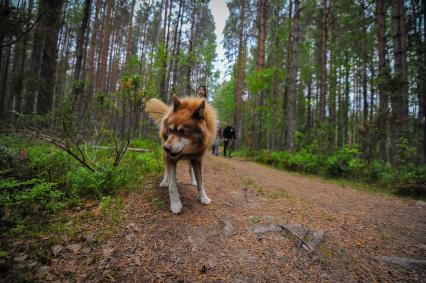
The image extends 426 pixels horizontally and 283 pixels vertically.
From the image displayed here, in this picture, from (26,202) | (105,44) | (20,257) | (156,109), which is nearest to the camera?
(20,257)

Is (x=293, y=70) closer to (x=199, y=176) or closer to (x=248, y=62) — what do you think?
(x=199, y=176)

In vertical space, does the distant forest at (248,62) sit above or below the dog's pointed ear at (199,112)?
above

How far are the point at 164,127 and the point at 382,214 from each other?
14.5 feet

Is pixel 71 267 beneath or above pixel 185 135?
beneath

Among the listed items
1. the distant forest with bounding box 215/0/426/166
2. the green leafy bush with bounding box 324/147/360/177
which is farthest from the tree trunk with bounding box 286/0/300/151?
the green leafy bush with bounding box 324/147/360/177

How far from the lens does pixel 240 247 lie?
243 centimetres

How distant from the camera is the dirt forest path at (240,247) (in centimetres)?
202

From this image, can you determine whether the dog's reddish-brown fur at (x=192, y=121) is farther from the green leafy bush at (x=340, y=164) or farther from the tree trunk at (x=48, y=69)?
the green leafy bush at (x=340, y=164)

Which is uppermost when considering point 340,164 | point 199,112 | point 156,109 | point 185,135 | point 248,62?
point 248,62

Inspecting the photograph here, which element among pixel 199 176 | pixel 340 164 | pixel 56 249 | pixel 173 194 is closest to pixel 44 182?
pixel 56 249

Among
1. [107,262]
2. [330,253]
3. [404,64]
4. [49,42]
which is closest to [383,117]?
[404,64]

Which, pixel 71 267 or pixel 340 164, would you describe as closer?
pixel 71 267

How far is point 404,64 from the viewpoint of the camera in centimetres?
840

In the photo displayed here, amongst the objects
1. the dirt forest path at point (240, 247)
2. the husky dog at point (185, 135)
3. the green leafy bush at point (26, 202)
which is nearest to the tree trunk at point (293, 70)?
the dirt forest path at point (240, 247)
